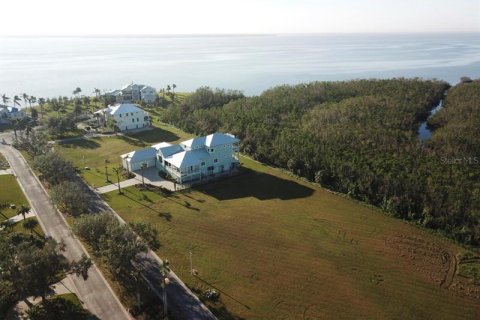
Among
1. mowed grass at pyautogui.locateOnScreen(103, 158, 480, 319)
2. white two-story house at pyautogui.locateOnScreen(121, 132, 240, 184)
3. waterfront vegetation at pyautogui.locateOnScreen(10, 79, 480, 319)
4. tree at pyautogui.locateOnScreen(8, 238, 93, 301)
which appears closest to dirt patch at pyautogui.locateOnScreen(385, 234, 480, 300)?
waterfront vegetation at pyautogui.locateOnScreen(10, 79, 480, 319)

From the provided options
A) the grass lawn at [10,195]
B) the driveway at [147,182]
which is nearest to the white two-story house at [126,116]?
the driveway at [147,182]

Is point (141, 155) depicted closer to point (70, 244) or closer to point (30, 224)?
point (30, 224)

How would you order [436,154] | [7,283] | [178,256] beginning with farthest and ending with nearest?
[436,154] → [178,256] → [7,283]

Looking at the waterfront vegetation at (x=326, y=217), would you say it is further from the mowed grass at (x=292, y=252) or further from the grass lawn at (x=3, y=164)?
the grass lawn at (x=3, y=164)

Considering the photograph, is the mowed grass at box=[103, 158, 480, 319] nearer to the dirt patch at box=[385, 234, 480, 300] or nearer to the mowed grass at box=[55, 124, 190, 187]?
the dirt patch at box=[385, 234, 480, 300]

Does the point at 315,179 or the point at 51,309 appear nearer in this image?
the point at 51,309

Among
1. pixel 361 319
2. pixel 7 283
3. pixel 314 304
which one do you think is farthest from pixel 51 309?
pixel 361 319

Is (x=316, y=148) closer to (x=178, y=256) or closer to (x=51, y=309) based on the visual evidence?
(x=178, y=256)
